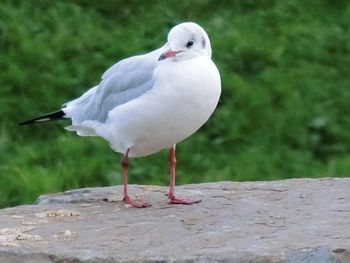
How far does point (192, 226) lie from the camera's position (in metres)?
4.41

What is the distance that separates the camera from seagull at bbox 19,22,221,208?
14.7 ft

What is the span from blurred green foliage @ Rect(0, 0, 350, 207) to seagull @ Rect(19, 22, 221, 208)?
194 centimetres

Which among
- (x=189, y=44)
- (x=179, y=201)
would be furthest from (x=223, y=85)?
(x=189, y=44)

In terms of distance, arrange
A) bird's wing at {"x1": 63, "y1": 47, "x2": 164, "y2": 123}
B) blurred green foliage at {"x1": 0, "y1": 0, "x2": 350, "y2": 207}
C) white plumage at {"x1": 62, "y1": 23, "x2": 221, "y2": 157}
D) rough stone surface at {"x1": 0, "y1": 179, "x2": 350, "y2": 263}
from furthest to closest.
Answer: blurred green foliage at {"x1": 0, "y1": 0, "x2": 350, "y2": 207}
bird's wing at {"x1": 63, "y1": 47, "x2": 164, "y2": 123}
white plumage at {"x1": 62, "y1": 23, "x2": 221, "y2": 157}
rough stone surface at {"x1": 0, "y1": 179, "x2": 350, "y2": 263}

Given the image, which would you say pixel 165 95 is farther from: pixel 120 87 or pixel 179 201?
pixel 179 201

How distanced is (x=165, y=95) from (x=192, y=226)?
536 mm

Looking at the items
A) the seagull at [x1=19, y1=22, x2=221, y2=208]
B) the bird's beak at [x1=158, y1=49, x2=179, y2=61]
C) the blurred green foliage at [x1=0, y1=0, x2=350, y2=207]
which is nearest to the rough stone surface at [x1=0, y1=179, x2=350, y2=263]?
the seagull at [x1=19, y1=22, x2=221, y2=208]

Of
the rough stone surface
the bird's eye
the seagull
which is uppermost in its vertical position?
the bird's eye

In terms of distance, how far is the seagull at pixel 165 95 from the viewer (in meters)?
4.47

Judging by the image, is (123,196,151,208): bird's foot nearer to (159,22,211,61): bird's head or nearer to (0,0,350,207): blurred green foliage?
(159,22,211,61): bird's head

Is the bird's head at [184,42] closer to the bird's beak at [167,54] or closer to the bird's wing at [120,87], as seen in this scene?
the bird's beak at [167,54]

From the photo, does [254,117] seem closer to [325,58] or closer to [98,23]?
[325,58]

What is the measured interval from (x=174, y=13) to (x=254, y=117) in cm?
152

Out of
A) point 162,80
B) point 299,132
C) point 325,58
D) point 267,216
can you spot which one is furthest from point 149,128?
point 325,58
